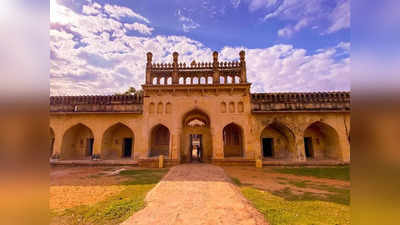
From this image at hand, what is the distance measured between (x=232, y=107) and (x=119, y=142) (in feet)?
44.0

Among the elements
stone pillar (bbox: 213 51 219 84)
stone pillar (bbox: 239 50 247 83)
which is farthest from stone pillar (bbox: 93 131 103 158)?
stone pillar (bbox: 239 50 247 83)

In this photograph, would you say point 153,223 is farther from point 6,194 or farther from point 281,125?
point 281,125

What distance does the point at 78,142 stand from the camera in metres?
19.8

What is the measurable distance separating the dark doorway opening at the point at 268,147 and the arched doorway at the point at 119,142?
15687mm

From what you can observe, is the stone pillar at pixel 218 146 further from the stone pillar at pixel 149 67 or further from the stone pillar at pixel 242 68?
the stone pillar at pixel 149 67

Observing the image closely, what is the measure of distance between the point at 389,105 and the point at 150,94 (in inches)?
703

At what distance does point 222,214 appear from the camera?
5.37m

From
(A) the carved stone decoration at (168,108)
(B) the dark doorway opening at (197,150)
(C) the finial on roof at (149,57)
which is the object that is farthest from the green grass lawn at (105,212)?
(C) the finial on roof at (149,57)

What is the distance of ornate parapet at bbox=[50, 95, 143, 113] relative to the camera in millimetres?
17859

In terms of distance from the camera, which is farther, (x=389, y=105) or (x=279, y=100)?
(x=279, y=100)

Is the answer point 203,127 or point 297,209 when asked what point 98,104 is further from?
point 297,209

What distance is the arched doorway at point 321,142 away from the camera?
17.6 meters

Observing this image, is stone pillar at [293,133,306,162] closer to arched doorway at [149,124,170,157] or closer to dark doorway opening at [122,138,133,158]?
arched doorway at [149,124,170,157]

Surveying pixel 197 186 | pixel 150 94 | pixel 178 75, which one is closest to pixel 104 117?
pixel 150 94
